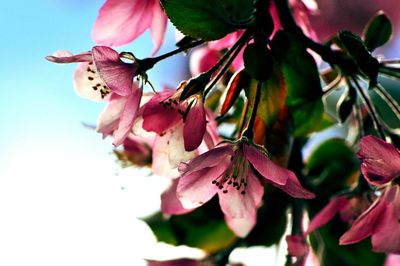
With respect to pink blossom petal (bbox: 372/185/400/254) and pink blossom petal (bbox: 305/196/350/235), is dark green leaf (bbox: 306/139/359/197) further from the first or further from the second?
pink blossom petal (bbox: 372/185/400/254)

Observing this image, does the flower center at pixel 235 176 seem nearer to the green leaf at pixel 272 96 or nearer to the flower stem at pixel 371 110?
the green leaf at pixel 272 96

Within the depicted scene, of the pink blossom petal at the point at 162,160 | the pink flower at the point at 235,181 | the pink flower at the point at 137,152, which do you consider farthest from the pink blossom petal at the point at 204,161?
the pink flower at the point at 137,152

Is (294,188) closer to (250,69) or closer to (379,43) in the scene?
(250,69)

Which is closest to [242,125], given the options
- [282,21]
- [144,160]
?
[282,21]


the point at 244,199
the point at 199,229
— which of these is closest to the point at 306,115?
the point at 244,199

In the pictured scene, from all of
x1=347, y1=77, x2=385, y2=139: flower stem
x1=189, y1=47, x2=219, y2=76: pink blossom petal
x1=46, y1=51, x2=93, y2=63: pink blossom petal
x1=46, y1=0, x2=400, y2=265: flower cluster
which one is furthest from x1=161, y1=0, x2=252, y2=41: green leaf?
x1=189, y1=47, x2=219, y2=76: pink blossom petal

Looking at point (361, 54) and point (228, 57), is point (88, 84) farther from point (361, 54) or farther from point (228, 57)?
point (361, 54)

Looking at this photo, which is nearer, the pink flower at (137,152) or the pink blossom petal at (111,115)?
the pink blossom petal at (111,115)
